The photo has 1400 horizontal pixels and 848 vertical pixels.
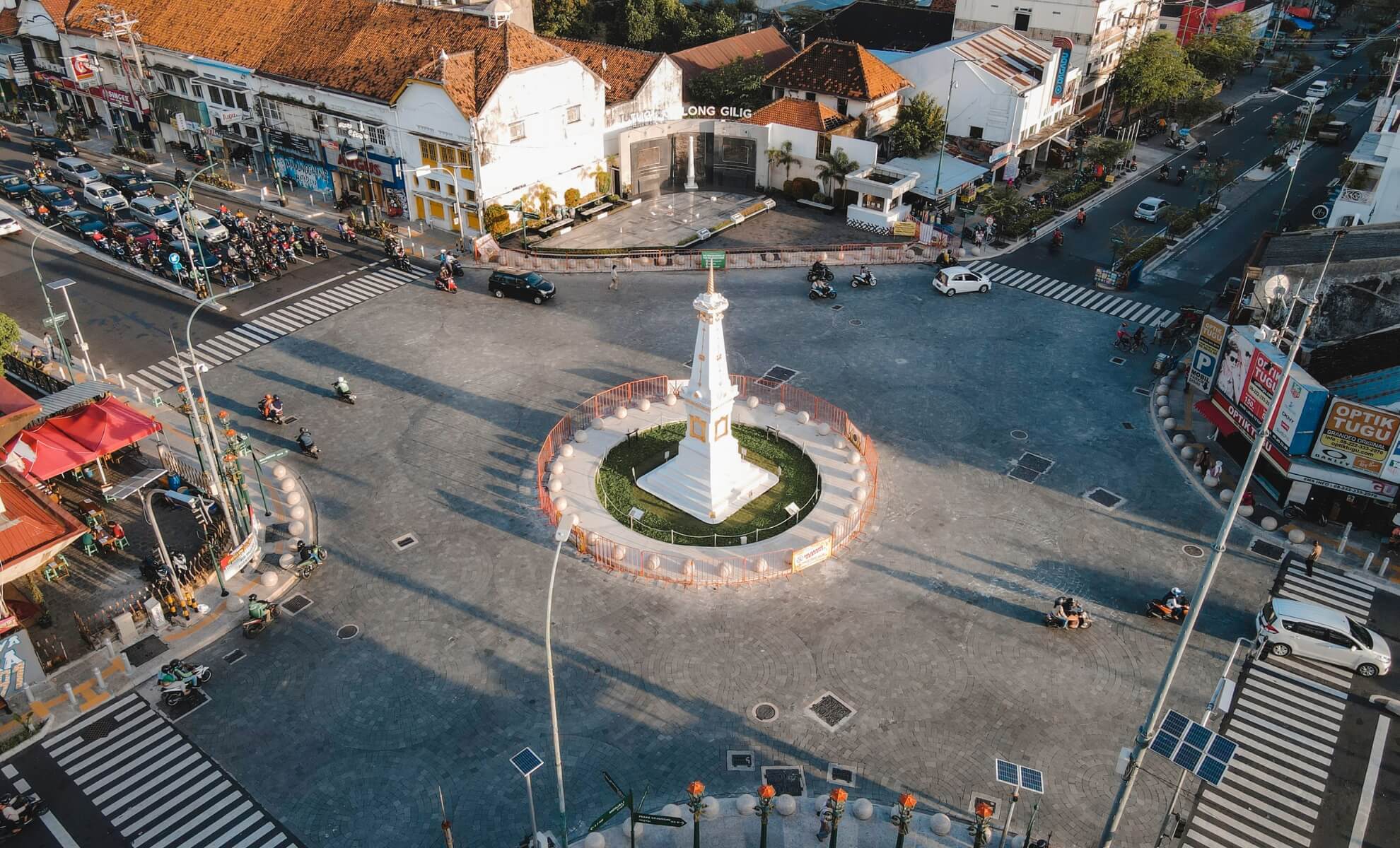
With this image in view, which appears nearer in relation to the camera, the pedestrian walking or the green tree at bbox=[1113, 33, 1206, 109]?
the pedestrian walking

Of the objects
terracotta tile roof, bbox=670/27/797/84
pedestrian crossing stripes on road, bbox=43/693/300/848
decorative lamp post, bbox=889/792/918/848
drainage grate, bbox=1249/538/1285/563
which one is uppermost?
terracotta tile roof, bbox=670/27/797/84

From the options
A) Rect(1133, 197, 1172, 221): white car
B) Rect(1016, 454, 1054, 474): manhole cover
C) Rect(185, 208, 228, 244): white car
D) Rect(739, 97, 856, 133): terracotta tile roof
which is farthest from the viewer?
Rect(739, 97, 856, 133): terracotta tile roof

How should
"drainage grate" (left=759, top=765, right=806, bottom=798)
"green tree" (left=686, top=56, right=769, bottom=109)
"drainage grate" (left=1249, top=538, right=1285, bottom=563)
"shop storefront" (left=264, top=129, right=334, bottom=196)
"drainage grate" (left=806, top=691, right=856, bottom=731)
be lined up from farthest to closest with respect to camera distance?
"green tree" (left=686, top=56, right=769, bottom=109) → "shop storefront" (left=264, top=129, right=334, bottom=196) → "drainage grate" (left=1249, top=538, right=1285, bottom=563) → "drainage grate" (left=806, top=691, right=856, bottom=731) → "drainage grate" (left=759, top=765, right=806, bottom=798)

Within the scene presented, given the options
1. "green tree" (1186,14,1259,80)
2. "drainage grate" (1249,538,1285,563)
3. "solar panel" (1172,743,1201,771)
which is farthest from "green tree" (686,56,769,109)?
"solar panel" (1172,743,1201,771)

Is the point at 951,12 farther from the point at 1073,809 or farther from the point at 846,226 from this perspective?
the point at 1073,809

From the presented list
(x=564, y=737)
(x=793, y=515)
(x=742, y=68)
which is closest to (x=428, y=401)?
(x=793, y=515)

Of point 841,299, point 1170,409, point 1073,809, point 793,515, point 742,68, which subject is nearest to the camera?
point 1073,809

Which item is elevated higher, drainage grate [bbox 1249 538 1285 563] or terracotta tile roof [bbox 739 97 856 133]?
terracotta tile roof [bbox 739 97 856 133]

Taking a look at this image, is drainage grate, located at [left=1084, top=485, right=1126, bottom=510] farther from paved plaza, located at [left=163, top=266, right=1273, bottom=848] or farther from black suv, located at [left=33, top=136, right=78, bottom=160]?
black suv, located at [left=33, top=136, right=78, bottom=160]
